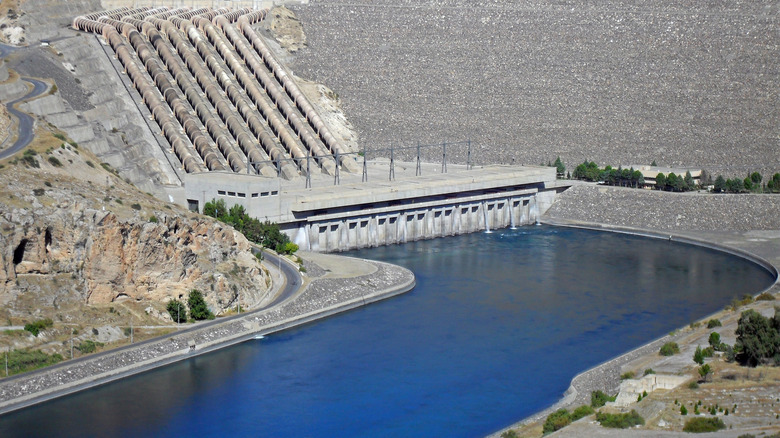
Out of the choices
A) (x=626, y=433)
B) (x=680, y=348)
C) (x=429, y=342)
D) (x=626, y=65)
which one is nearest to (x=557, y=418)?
(x=626, y=433)

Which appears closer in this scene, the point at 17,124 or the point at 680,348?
the point at 680,348

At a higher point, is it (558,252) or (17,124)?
(17,124)

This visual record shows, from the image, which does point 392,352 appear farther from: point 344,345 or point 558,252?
point 558,252

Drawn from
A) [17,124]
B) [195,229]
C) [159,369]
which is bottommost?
[159,369]

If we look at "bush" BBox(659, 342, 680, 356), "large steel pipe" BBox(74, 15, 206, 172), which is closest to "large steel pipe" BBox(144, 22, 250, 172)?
"large steel pipe" BBox(74, 15, 206, 172)

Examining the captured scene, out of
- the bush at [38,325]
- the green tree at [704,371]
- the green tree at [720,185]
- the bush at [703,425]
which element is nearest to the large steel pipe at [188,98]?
the green tree at [720,185]

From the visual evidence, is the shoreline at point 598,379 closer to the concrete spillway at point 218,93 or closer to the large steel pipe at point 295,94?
the concrete spillway at point 218,93

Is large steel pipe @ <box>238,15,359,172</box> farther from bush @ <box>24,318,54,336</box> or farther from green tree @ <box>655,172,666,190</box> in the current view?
bush @ <box>24,318,54,336</box>
